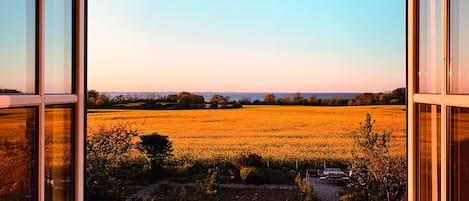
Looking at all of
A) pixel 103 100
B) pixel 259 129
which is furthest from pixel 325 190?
pixel 103 100

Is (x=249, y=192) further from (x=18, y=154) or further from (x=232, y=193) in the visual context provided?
(x=18, y=154)

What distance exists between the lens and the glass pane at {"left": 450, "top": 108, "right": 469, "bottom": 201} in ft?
2.82

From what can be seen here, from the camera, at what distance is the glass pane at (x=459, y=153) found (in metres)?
0.86

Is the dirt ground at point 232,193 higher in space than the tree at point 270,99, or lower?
lower

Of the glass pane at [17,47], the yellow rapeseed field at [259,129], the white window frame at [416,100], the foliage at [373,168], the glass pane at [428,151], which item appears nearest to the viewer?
the glass pane at [17,47]

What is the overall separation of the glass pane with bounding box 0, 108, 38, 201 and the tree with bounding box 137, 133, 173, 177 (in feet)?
9.80

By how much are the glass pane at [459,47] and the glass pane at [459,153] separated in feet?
0.18

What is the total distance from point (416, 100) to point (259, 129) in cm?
278

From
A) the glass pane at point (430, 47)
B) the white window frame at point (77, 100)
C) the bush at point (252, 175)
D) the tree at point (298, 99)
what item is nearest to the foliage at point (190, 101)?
the bush at point (252, 175)

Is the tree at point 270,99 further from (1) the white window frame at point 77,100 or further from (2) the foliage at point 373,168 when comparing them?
(1) the white window frame at point 77,100

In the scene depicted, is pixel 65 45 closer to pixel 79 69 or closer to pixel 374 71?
pixel 79 69

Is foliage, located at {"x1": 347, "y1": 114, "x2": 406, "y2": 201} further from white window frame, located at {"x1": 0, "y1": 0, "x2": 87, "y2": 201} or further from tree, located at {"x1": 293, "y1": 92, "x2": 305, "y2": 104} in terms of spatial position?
white window frame, located at {"x1": 0, "y1": 0, "x2": 87, "y2": 201}

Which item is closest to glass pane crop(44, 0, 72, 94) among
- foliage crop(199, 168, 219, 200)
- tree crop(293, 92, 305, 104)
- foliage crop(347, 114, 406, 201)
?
foliage crop(199, 168, 219, 200)

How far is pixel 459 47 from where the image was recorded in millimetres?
905
